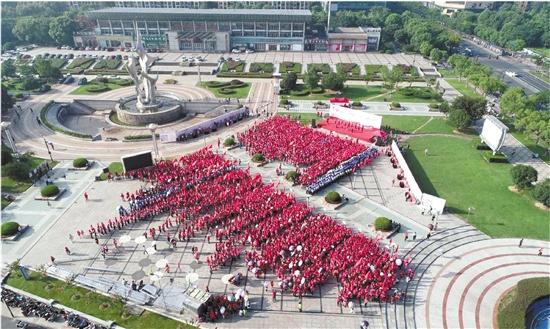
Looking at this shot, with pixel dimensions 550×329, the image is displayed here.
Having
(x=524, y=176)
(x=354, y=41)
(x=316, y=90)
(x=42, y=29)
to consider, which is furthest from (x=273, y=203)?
(x=42, y=29)

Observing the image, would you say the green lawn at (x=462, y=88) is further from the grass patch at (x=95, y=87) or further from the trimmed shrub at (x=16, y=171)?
the trimmed shrub at (x=16, y=171)

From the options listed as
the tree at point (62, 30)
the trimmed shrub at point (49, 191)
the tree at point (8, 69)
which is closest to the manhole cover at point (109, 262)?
the trimmed shrub at point (49, 191)

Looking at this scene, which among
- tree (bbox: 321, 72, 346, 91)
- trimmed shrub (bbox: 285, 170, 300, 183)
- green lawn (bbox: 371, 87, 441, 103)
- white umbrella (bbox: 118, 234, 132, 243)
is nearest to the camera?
white umbrella (bbox: 118, 234, 132, 243)

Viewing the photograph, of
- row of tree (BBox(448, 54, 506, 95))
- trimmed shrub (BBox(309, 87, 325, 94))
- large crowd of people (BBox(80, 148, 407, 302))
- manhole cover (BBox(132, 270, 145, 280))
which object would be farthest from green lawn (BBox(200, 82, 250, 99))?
manhole cover (BBox(132, 270, 145, 280))

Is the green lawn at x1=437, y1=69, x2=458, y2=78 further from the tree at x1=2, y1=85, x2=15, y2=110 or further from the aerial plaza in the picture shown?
the tree at x1=2, y1=85, x2=15, y2=110

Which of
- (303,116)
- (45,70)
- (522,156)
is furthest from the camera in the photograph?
(45,70)

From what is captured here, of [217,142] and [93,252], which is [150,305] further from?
[217,142]

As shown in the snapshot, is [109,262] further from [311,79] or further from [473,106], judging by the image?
[473,106]
